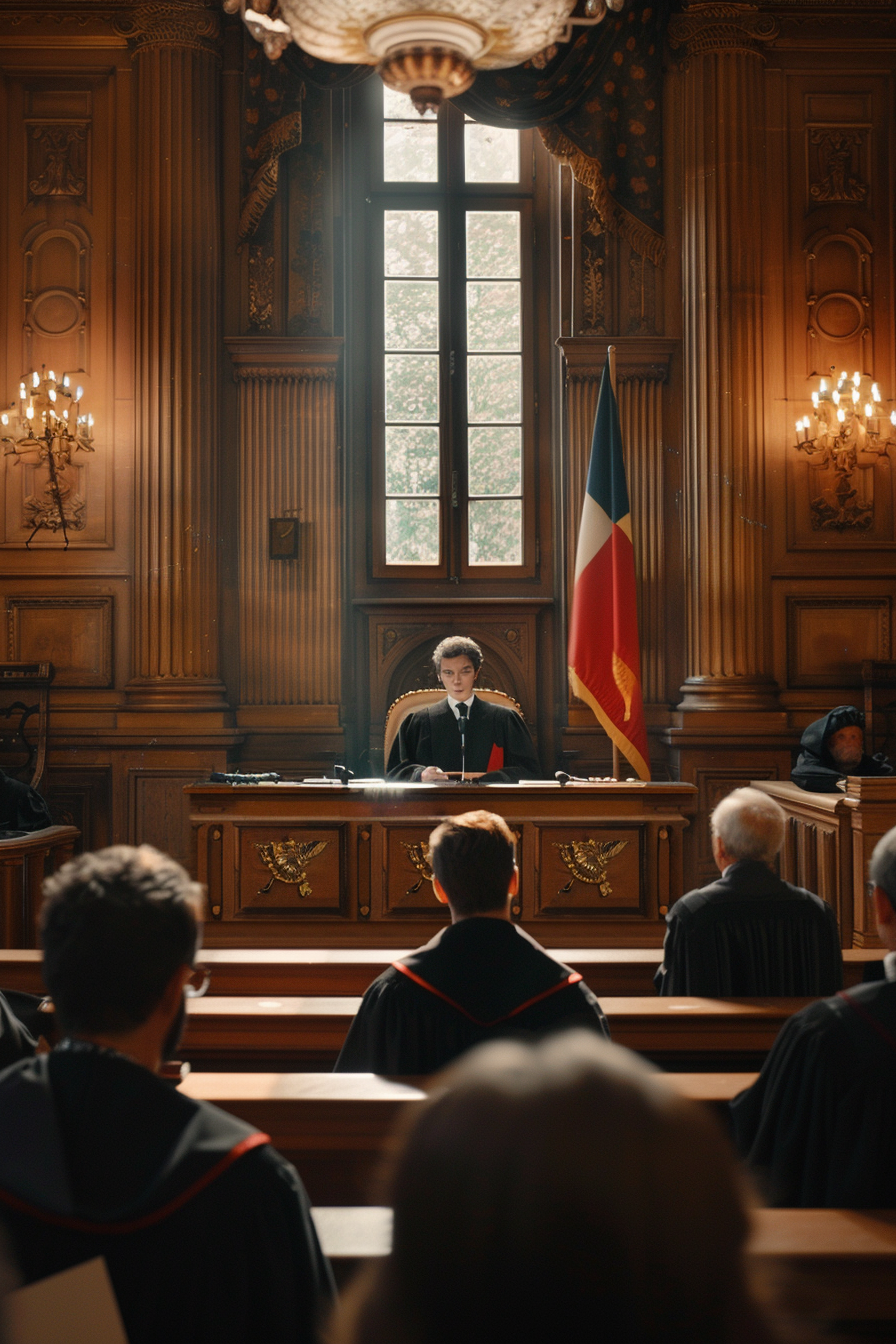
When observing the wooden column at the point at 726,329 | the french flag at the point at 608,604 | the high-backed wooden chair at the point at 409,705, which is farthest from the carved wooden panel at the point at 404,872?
the wooden column at the point at 726,329

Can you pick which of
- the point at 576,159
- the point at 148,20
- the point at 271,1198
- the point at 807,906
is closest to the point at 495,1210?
the point at 271,1198

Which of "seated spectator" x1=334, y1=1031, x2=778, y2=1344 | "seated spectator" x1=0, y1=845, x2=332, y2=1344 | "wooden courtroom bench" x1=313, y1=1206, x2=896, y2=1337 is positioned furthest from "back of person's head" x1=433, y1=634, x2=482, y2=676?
"seated spectator" x1=334, y1=1031, x2=778, y2=1344

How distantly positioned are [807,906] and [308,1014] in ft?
4.86

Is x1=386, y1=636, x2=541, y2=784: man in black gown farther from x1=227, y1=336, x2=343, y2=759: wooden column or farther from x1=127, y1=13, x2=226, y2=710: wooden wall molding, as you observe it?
x1=127, y1=13, x2=226, y2=710: wooden wall molding

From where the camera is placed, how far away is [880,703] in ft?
24.7

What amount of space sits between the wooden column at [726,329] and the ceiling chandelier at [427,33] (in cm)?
351

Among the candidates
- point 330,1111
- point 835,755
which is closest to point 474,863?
point 330,1111

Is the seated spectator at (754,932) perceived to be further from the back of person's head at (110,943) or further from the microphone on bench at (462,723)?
the microphone on bench at (462,723)

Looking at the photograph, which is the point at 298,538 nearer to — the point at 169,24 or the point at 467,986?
the point at 169,24

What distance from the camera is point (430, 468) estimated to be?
8.28 meters

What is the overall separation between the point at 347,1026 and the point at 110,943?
5.48ft

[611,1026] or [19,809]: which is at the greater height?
[19,809]

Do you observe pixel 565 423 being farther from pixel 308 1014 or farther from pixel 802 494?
pixel 308 1014

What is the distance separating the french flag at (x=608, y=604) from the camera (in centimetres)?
661
